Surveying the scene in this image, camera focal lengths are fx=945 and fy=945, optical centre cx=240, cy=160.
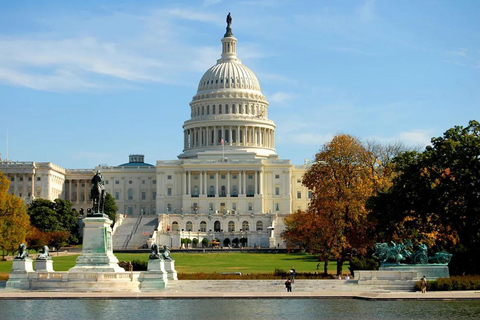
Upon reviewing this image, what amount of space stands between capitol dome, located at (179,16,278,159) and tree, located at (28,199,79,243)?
36.6 metres

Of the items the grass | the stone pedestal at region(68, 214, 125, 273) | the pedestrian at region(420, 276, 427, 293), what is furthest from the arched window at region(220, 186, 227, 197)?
the pedestrian at region(420, 276, 427, 293)

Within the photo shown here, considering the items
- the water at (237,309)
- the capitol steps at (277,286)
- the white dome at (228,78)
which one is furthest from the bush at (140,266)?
the white dome at (228,78)

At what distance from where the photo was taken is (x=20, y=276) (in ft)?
180

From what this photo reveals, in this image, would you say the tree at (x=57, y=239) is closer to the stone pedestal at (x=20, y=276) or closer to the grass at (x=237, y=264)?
the grass at (x=237, y=264)

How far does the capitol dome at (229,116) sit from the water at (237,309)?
399ft

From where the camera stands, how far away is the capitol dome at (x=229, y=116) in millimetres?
172875

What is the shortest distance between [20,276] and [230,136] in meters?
119

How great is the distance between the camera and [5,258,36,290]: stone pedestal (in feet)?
178

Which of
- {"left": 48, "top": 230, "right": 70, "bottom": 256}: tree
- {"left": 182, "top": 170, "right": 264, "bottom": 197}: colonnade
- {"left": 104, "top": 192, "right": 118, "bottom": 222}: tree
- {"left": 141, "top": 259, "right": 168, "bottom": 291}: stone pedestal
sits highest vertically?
{"left": 182, "top": 170, "right": 264, "bottom": 197}: colonnade

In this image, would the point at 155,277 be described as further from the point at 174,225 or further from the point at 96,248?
the point at 174,225

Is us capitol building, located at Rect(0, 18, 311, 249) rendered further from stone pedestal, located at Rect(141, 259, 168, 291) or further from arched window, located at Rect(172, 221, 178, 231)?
stone pedestal, located at Rect(141, 259, 168, 291)

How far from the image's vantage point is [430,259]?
57.4 m

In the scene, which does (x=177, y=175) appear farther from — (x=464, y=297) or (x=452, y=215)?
(x=464, y=297)

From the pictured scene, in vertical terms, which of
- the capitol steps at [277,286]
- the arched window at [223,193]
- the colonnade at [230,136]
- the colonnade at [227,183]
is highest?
the colonnade at [230,136]
